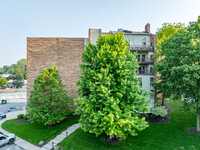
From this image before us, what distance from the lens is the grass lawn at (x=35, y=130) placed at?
14.9 metres

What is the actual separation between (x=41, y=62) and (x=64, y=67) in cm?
424

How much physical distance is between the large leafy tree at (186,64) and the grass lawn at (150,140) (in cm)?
310

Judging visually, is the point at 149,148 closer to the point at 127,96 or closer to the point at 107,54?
the point at 127,96

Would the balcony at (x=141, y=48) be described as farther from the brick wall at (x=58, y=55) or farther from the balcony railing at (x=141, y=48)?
the brick wall at (x=58, y=55)

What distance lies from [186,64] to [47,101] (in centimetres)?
1724

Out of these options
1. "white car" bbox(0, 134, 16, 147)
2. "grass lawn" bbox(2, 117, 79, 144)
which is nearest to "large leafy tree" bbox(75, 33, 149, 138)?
"grass lawn" bbox(2, 117, 79, 144)

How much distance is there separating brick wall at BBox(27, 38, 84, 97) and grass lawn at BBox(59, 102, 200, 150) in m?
9.55

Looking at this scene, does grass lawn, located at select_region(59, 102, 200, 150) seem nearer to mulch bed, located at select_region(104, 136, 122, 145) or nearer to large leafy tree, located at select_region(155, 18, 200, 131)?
mulch bed, located at select_region(104, 136, 122, 145)

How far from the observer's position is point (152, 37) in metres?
21.2

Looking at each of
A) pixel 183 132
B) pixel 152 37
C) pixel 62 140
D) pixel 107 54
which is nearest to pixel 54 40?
pixel 107 54

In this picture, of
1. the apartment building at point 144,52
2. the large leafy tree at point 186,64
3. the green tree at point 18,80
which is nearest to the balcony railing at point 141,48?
the apartment building at point 144,52

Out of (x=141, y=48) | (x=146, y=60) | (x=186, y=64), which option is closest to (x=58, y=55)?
(x=141, y=48)

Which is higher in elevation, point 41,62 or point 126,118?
point 41,62

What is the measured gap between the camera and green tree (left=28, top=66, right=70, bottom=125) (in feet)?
51.0
